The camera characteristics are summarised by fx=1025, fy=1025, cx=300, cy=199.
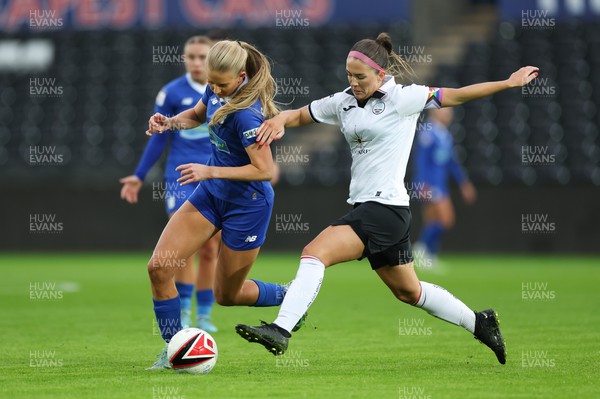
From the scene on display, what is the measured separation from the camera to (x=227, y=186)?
6605 mm

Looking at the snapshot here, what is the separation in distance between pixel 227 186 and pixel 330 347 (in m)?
1.77

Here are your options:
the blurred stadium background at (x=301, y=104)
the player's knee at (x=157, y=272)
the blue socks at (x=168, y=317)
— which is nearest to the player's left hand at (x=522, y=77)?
the player's knee at (x=157, y=272)

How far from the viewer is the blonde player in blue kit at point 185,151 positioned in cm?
854

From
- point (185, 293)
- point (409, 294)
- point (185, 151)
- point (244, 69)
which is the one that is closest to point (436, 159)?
point (185, 151)

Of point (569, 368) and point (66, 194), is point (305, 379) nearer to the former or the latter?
point (569, 368)

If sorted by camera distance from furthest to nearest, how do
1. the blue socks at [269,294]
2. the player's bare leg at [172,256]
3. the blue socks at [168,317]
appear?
1. the blue socks at [269,294]
2. the blue socks at [168,317]
3. the player's bare leg at [172,256]

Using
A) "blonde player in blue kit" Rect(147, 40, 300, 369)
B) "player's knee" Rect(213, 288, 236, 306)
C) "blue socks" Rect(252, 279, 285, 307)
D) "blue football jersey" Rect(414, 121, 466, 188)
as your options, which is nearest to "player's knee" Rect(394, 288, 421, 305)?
"blue socks" Rect(252, 279, 285, 307)

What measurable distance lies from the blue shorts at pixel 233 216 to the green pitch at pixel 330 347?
832mm

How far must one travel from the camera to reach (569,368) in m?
6.55

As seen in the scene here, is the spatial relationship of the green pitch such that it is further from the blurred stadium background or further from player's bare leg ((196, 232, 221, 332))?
the blurred stadium background

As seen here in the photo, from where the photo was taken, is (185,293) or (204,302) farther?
(204,302)

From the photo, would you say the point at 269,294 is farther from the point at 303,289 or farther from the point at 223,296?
the point at 303,289

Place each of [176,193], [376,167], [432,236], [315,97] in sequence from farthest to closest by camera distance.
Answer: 1. [315,97]
2. [432,236]
3. [176,193]
4. [376,167]

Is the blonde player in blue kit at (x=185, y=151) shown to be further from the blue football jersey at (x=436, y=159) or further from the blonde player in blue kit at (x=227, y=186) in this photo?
the blue football jersey at (x=436, y=159)
